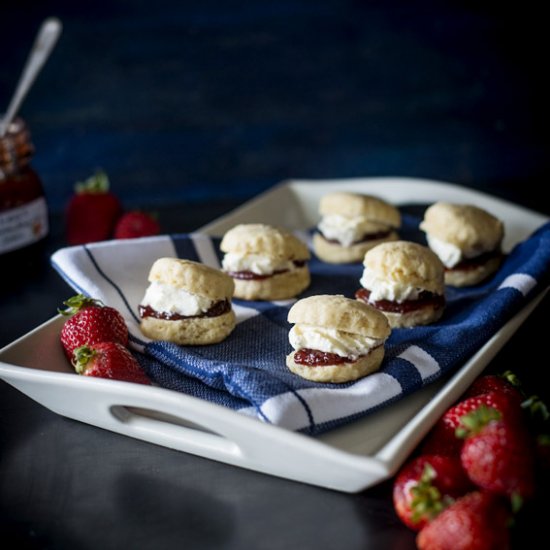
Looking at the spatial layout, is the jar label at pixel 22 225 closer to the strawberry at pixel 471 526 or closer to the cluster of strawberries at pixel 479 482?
the cluster of strawberries at pixel 479 482

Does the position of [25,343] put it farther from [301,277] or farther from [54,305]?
[301,277]

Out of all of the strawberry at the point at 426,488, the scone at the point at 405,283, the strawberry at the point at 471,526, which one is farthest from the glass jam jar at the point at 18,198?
the strawberry at the point at 471,526

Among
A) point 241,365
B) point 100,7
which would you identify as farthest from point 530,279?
point 100,7

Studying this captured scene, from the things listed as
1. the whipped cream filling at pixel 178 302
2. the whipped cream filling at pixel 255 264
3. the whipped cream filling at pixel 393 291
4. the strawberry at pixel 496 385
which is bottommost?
the strawberry at pixel 496 385

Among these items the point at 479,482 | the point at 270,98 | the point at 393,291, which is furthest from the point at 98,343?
the point at 270,98

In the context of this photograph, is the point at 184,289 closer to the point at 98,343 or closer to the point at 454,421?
the point at 98,343

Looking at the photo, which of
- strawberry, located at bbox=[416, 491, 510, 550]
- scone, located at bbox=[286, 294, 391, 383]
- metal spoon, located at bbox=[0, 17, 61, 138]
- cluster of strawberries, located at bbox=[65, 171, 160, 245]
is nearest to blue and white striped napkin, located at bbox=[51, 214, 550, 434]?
scone, located at bbox=[286, 294, 391, 383]
